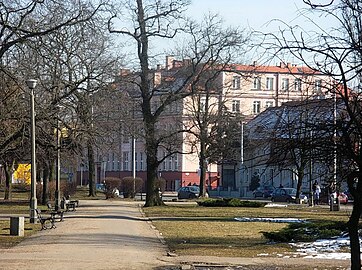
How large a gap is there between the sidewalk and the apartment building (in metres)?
5.38

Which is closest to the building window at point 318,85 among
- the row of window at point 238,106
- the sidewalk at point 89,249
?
the sidewalk at point 89,249

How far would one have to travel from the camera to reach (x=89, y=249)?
73.2 feet

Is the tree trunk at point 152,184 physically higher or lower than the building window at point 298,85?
lower

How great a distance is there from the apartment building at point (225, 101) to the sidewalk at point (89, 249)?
5383 millimetres

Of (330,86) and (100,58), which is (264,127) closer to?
(330,86)

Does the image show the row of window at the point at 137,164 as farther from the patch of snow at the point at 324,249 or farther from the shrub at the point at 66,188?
the patch of snow at the point at 324,249

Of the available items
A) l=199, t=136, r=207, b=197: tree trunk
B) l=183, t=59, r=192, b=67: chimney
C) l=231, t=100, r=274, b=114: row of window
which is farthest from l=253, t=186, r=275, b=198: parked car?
l=183, t=59, r=192, b=67: chimney

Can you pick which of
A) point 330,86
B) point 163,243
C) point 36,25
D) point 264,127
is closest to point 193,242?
point 163,243

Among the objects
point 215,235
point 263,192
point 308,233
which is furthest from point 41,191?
point 263,192

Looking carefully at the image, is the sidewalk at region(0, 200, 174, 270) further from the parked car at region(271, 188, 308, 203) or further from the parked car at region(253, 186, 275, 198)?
the parked car at region(253, 186, 275, 198)

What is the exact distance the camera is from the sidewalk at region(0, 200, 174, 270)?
18.7 meters

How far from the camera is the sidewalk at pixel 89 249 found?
61.4 ft

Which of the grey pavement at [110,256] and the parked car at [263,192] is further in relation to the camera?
the parked car at [263,192]

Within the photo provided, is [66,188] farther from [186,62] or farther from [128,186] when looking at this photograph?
[186,62]
